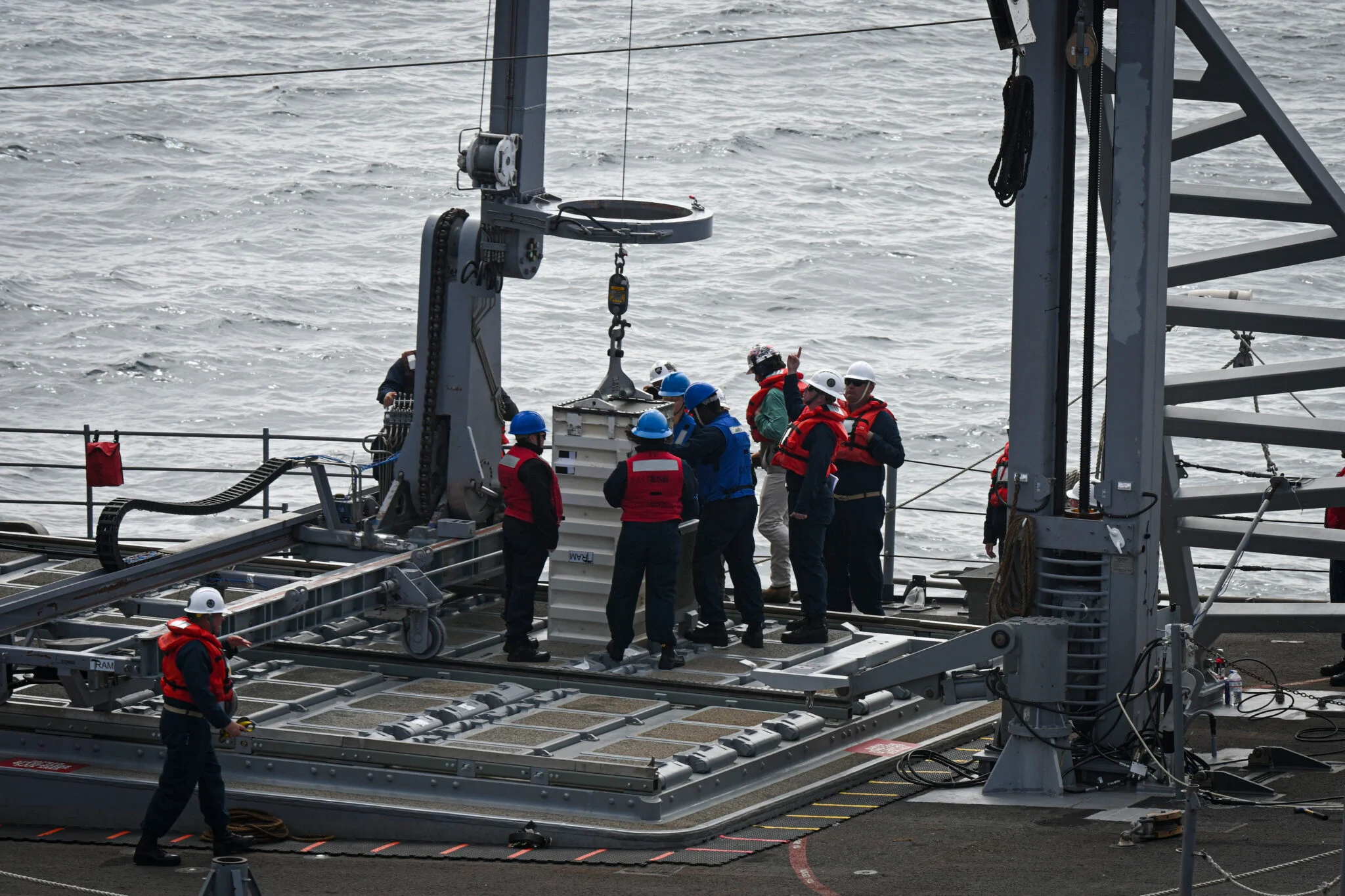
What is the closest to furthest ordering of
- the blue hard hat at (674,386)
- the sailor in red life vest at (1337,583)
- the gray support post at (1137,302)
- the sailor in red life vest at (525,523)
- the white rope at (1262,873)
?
1. the white rope at (1262,873)
2. the gray support post at (1137,302)
3. the sailor in red life vest at (525,523)
4. the sailor in red life vest at (1337,583)
5. the blue hard hat at (674,386)

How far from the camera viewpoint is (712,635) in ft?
45.6

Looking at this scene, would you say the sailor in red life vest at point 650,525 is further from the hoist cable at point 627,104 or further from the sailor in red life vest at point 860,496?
Result: the hoist cable at point 627,104

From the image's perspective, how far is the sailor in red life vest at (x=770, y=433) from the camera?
14.4 m

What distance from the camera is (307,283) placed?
141 ft

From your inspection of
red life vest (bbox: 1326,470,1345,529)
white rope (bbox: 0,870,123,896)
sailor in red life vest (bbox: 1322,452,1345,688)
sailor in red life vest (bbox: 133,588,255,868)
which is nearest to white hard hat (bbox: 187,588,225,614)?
sailor in red life vest (bbox: 133,588,255,868)

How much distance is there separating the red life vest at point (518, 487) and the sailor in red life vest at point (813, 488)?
1.73m

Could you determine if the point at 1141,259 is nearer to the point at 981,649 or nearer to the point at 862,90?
the point at 981,649

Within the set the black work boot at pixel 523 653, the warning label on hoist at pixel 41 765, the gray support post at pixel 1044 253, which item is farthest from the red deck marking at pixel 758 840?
the warning label on hoist at pixel 41 765

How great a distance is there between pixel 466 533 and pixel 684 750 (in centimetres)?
353

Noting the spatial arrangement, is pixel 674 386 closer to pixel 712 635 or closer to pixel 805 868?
pixel 712 635

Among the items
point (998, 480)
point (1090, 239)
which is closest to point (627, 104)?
point (998, 480)

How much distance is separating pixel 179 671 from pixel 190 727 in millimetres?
310

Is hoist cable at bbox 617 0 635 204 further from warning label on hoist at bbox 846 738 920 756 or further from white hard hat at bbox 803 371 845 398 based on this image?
warning label on hoist at bbox 846 738 920 756

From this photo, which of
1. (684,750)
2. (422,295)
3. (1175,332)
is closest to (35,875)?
(684,750)
